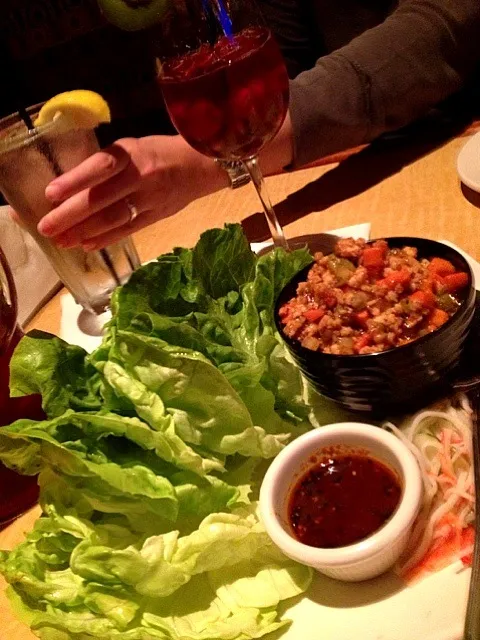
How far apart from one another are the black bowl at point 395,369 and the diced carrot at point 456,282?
0.01 metres

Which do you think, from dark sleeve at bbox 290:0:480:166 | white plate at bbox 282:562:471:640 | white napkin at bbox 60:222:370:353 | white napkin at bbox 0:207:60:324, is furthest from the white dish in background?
white napkin at bbox 0:207:60:324

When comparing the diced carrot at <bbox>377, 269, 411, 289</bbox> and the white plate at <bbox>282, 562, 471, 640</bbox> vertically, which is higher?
the diced carrot at <bbox>377, 269, 411, 289</bbox>

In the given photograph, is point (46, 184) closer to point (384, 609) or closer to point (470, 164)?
point (470, 164)

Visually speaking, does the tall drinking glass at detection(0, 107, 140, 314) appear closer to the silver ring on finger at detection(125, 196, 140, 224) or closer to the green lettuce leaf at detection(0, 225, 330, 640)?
the silver ring on finger at detection(125, 196, 140, 224)

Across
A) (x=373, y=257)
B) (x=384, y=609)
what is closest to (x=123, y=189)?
(x=373, y=257)

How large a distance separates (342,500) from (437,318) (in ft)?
1.03

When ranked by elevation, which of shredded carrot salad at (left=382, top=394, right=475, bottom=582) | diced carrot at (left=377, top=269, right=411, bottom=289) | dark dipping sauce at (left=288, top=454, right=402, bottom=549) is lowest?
shredded carrot salad at (left=382, top=394, right=475, bottom=582)

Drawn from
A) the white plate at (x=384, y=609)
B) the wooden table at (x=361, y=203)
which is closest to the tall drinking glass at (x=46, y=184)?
the wooden table at (x=361, y=203)

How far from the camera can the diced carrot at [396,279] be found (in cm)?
103

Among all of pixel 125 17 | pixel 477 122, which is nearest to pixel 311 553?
pixel 125 17

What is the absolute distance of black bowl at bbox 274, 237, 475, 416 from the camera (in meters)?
0.92

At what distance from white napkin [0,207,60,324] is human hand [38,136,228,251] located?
0.35 metres

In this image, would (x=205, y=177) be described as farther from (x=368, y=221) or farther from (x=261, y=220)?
(x=368, y=221)

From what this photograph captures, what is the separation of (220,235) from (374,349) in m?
0.43
